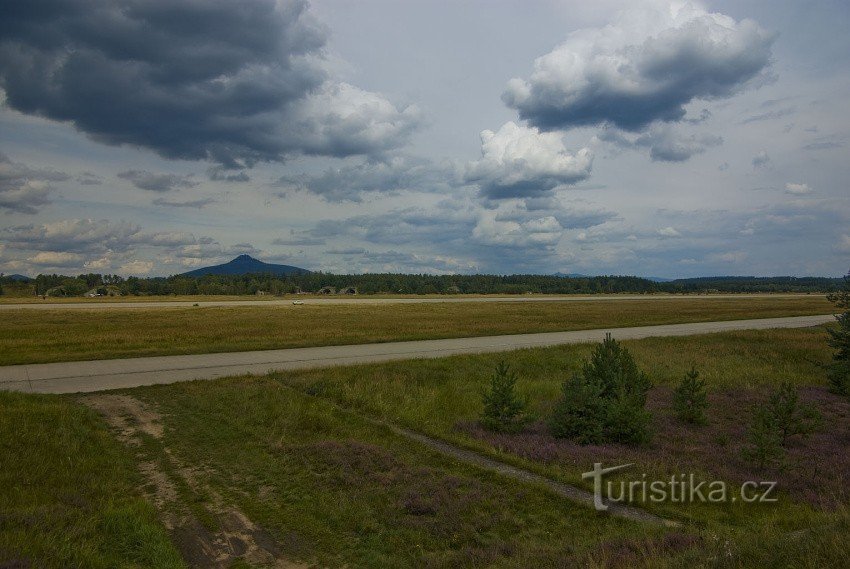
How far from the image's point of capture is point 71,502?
7.80 metres

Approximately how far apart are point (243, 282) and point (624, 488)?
17963 cm

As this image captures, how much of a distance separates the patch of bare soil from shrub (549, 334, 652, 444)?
7.56 meters

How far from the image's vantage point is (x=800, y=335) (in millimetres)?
34562

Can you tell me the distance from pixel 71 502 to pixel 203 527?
2.24 metres

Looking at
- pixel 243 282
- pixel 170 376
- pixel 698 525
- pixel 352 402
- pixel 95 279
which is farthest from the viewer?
pixel 95 279

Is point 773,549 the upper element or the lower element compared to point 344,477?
upper

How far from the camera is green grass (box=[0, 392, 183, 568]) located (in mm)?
6277

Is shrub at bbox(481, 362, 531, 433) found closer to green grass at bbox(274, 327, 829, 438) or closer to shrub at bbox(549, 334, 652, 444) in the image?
shrub at bbox(549, 334, 652, 444)

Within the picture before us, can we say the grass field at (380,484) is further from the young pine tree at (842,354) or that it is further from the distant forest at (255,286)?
the distant forest at (255,286)

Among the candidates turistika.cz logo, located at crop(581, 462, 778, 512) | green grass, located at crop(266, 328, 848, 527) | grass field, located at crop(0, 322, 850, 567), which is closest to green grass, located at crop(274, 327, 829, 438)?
green grass, located at crop(266, 328, 848, 527)

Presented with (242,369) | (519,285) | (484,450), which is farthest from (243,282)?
(484,450)

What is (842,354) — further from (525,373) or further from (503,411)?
(503,411)

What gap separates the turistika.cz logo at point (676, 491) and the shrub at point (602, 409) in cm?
238

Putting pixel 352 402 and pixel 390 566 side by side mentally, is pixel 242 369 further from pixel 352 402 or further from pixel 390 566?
pixel 390 566
